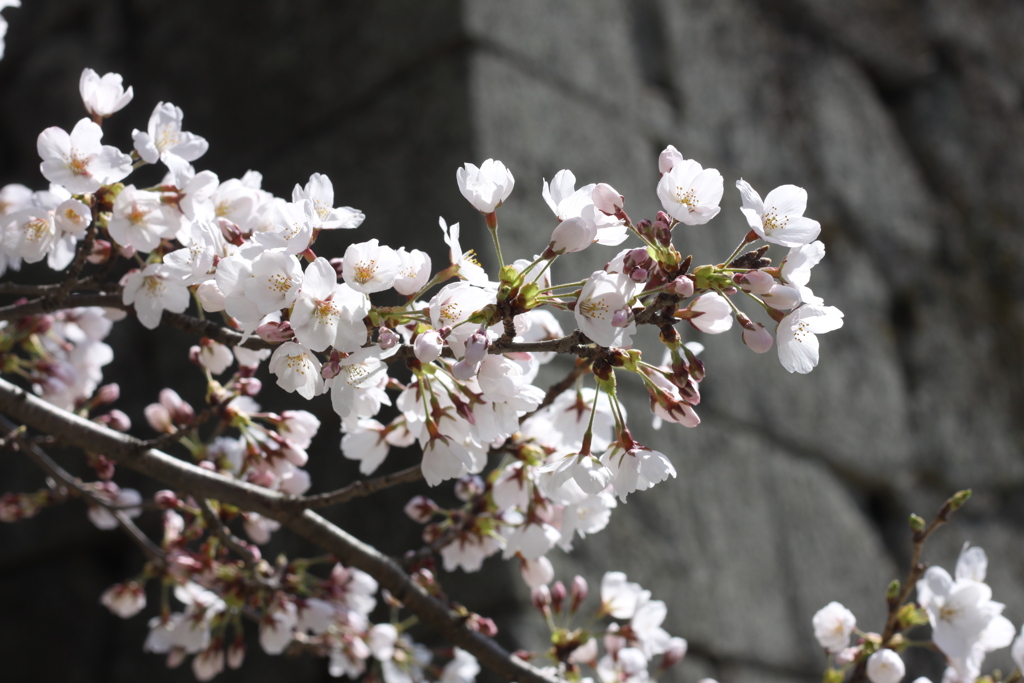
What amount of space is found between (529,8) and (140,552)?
4.29ft

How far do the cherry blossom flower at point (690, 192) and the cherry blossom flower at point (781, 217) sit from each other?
19mm

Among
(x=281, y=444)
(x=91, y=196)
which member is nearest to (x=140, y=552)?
(x=281, y=444)

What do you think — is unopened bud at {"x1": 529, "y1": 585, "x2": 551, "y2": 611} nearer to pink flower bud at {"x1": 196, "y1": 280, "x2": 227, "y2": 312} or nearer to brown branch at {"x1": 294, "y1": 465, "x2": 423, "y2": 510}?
brown branch at {"x1": 294, "y1": 465, "x2": 423, "y2": 510}

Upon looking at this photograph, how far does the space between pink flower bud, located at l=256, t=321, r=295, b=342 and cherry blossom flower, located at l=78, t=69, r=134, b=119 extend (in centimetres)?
29

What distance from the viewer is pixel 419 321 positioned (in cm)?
52

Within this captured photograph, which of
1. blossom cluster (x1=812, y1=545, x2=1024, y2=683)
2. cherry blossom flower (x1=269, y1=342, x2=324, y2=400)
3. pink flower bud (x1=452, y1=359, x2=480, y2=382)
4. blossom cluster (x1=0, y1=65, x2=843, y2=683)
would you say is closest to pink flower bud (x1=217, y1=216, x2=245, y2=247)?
blossom cluster (x1=0, y1=65, x2=843, y2=683)

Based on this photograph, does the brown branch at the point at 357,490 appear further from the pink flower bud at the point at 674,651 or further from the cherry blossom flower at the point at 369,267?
the pink flower bud at the point at 674,651

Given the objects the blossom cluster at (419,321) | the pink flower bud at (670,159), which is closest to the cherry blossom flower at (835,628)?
the blossom cluster at (419,321)

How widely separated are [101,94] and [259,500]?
1.17ft

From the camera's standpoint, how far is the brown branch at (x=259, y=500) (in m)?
0.69

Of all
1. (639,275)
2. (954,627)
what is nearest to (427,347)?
(639,275)

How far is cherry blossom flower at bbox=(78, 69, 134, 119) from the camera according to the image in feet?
2.22

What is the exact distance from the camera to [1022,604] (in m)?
1.91

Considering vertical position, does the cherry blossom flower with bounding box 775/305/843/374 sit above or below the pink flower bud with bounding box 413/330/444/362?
below
